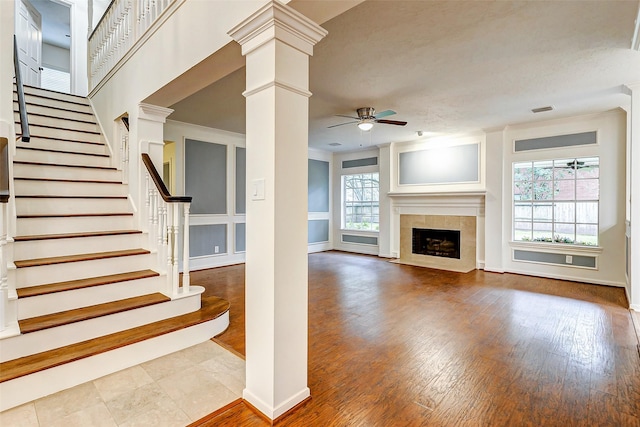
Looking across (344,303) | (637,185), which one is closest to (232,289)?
(344,303)

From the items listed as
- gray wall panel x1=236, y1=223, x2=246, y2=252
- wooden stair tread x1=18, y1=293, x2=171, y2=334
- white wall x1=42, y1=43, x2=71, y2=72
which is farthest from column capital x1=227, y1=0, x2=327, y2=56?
white wall x1=42, y1=43, x2=71, y2=72

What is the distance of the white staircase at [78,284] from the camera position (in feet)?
6.55

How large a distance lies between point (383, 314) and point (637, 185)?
10.5 ft

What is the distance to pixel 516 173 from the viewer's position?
214 inches

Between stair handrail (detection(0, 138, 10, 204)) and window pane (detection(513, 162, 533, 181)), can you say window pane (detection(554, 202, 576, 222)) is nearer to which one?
window pane (detection(513, 162, 533, 181))

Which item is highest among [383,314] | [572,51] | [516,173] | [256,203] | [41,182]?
[572,51]

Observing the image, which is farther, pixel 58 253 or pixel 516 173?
pixel 516 173

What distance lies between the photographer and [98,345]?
2162 millimetres

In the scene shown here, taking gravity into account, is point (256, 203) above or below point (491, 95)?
below

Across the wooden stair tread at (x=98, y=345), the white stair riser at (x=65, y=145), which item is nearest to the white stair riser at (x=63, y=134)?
the white stair riser at (x=65, y=145)

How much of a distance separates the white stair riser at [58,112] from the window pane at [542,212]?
6.94 meters

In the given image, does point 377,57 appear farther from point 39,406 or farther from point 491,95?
point 39,406

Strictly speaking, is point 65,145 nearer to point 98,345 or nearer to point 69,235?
point 69,235

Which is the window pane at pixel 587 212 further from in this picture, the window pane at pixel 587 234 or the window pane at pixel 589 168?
the window pane at pixel 589 168
